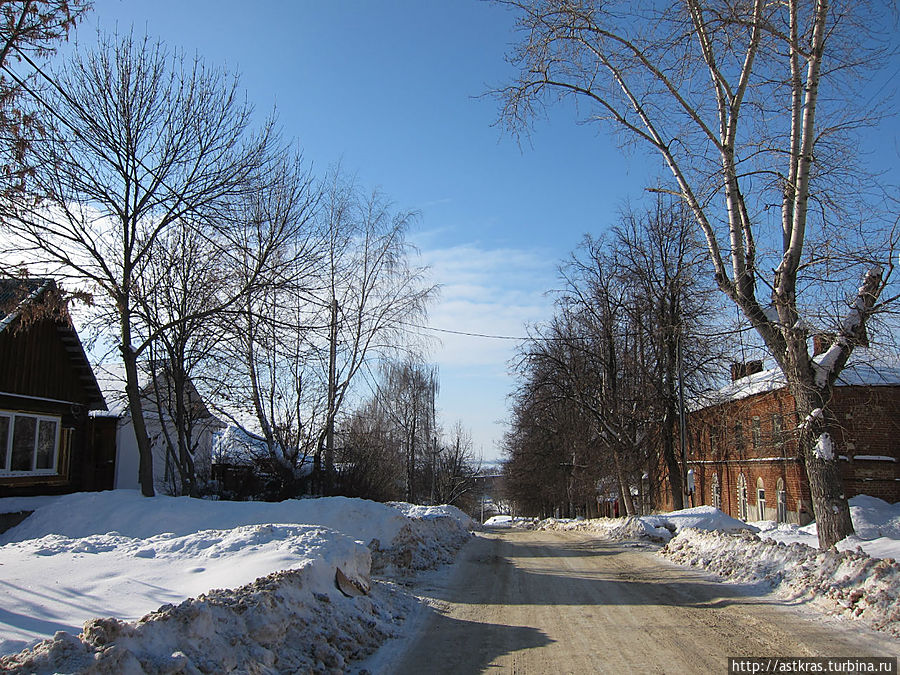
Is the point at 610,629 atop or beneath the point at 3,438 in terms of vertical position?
beneath

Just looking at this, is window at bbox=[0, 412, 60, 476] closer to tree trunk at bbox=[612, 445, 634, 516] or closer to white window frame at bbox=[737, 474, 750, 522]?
tree trunk at bbox=[612, 445, 634, 516]

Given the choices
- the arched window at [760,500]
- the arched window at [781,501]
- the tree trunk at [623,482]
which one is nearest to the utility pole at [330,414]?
the tree trunk at [623,482]

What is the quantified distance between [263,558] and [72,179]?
1130cm

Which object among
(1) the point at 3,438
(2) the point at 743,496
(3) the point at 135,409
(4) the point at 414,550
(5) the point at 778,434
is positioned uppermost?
(3) the point at 135,409

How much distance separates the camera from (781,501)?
2869 cm

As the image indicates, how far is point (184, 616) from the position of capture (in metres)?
4.96

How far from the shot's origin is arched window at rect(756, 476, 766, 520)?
3064cm

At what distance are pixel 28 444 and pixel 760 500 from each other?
29855 millimetres

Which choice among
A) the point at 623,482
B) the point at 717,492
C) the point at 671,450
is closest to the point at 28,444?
the point at 671,450

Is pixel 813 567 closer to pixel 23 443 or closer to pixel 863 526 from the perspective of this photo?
pixel 863 526

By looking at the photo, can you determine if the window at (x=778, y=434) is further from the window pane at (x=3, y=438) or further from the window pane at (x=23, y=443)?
the window pane at (x=23, y=443)

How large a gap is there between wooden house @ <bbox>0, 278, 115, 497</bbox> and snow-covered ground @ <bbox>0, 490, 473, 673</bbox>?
1016cm

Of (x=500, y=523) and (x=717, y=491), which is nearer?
(x=717, y=491)

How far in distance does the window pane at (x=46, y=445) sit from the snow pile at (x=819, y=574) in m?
17.4
